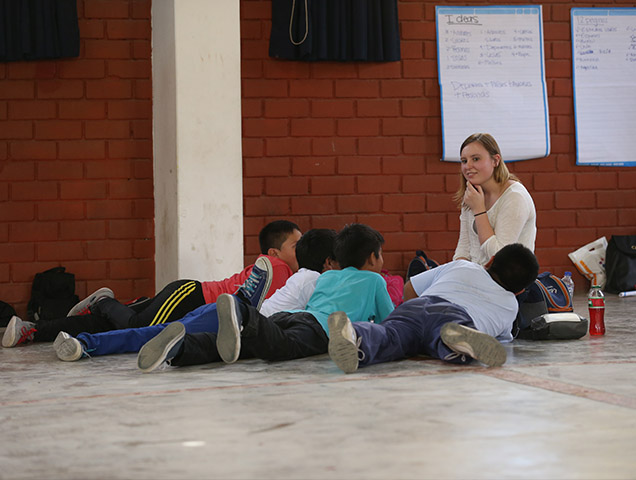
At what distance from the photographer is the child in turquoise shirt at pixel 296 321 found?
2.92 meters

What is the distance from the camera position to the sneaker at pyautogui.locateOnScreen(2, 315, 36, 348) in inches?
153

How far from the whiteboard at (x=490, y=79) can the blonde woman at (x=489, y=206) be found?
5.59 ft

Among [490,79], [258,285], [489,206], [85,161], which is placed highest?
[490,79]

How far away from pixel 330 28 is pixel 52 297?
8.42 feet

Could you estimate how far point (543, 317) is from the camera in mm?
3668

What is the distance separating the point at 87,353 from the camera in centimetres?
352

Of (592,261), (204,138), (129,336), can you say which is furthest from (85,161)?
(592,261)

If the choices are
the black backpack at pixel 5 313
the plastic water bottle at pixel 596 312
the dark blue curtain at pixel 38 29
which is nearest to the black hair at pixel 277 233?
the plastic water bottle at pixel 596 312

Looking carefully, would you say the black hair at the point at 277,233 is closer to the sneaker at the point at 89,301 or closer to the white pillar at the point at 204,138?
the white pillar at the point at 204,138

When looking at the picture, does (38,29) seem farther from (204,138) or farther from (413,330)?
(413,330)

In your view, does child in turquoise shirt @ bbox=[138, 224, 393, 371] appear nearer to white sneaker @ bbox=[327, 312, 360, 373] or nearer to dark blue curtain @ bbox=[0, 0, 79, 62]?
white sneaker @ bbox=[327, 312, 360, 373]

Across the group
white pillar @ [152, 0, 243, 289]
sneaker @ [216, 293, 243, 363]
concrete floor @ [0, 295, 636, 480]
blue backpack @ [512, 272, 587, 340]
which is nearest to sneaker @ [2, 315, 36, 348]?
concrete floor @ [0, 295, 636, 480]

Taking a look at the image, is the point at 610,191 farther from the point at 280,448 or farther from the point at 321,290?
the point at 280,448

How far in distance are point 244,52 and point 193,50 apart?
0.81 metres
